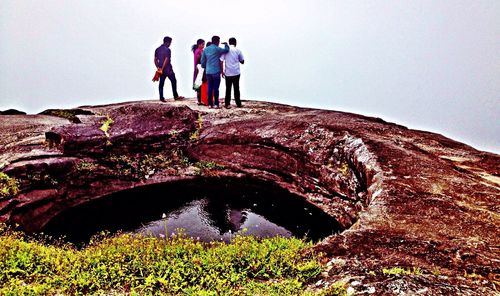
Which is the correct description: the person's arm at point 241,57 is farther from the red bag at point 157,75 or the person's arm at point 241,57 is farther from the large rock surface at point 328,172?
the red bag at point 157,75

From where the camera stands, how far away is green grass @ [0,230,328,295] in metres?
4.62

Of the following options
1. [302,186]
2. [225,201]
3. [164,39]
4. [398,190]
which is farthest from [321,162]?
[164,39]

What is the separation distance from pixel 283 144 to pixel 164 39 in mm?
8639

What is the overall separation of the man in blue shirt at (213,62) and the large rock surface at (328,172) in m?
1.26

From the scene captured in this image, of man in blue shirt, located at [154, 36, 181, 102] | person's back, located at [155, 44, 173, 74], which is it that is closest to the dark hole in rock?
man in blue shirt, located at [154, 36, 181, 102]

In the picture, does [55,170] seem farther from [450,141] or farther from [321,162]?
[450,141]

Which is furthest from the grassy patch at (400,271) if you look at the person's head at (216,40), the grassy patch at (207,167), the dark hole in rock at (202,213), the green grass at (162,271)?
the person's head at (216,40)

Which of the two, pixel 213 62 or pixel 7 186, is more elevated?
pixel 213 62

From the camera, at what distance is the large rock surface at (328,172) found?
4.81 metres

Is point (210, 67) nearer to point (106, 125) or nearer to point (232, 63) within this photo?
point (232, 63)

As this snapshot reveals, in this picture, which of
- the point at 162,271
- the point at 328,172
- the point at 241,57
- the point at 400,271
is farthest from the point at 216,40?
the point at 400,271

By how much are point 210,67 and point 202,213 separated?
25.2ft

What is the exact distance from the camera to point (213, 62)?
1570 cm

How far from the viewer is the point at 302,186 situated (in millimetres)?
11898
